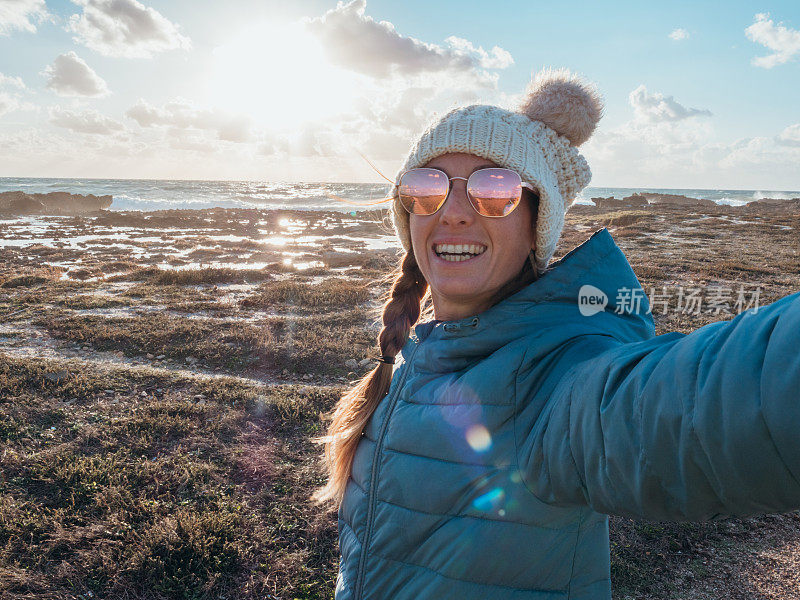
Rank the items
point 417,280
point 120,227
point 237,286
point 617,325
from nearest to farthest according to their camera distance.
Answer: point 617,325
point 417,280
point 237,286
point 120,227

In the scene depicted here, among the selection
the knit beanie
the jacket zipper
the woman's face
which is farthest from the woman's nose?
the jacket zipper

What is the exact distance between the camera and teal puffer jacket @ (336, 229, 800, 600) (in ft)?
2.23

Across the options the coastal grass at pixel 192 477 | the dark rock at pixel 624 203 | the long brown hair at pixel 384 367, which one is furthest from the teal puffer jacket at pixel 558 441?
the dark rock at pixel 624 203

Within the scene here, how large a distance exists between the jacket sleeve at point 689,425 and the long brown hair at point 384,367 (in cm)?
77

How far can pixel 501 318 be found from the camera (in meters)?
1.38

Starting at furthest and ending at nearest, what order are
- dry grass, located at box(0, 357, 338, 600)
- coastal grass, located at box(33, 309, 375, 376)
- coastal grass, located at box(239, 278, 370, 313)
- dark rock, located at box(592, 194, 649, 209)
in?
dark rock, located at box(592, 194, 649, 209) → coastal grass, located at box(239, 278, 370, 313) → coastal grass, located at box(33, 309, 375, 376) → dry grass, located at box(0, 357, 338, 600)

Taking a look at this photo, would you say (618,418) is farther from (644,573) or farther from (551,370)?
(644,573)

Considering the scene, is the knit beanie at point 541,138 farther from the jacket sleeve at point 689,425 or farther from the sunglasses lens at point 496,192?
the jacket sleeve at point 689,425

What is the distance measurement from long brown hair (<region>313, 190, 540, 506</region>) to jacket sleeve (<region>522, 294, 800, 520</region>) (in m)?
0.77

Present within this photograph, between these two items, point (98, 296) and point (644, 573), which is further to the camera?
point (98, 296)

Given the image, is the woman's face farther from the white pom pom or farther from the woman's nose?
the white pom pom

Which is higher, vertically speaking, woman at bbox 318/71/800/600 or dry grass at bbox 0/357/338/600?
woman at bbox 318/71/800/600

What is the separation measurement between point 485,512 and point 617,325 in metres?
0.63

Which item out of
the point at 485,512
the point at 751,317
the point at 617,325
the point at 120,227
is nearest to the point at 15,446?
the point at 485,512
